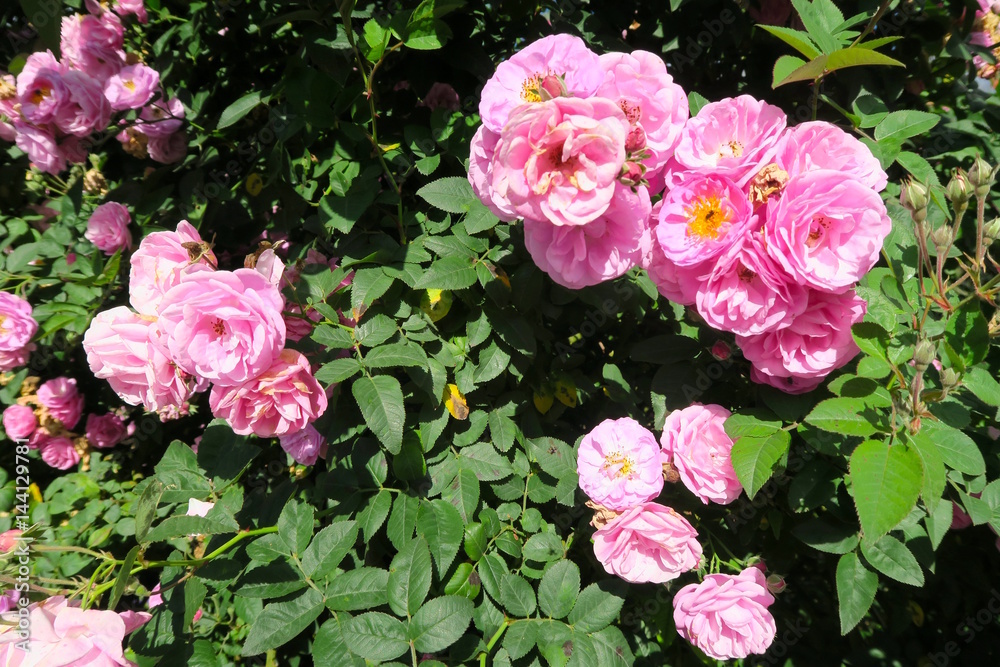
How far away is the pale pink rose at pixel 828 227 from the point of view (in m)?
0.95

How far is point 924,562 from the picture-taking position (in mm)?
1188

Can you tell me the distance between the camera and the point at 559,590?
1308 millimetres

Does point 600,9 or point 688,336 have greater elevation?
point 600,9

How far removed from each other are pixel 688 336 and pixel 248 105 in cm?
126

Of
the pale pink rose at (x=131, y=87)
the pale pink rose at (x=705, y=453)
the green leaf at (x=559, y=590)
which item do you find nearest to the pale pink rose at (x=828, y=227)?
the pale pink rose at (x=705, y=453)

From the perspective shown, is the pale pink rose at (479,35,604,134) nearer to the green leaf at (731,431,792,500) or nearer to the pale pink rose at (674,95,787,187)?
the pale pink rose at (674,95,787,187)

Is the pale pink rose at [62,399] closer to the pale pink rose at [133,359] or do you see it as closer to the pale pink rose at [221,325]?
the pale pink rose at [133,359]

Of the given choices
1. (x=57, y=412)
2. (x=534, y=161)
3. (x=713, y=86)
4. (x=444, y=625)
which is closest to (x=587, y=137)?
(x=534, y=161)

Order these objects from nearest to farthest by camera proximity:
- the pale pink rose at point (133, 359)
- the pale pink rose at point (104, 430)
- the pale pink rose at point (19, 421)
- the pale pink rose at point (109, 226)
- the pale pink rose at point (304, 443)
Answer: the pale pink rose at point (133, 359) → the pale pink rose at point (304, 443) → the pale pink rose at point (109, 226) → the pale pink rose at point (19, 421) → the pale pink rose at point (104, 430)

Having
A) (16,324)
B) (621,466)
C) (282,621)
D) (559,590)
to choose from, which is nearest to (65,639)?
(282,621)

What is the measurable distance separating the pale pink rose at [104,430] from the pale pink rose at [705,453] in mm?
2168

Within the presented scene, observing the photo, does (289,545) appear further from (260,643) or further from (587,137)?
(587,137)

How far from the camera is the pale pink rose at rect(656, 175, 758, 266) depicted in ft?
3.24

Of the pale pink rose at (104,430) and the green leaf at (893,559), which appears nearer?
the green leaf at (893,559)
